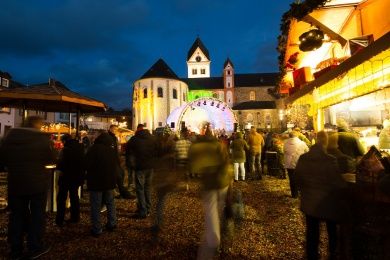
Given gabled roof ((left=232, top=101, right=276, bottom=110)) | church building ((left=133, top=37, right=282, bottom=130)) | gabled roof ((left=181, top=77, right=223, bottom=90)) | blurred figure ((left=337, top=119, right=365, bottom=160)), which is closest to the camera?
blurred figure ((left=337, top=119, right=365, bottom=160))

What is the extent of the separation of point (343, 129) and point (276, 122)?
66798mm

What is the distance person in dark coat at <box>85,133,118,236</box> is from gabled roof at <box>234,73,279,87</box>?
78088mm

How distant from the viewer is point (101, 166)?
17.8ft

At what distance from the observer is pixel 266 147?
45.0ft

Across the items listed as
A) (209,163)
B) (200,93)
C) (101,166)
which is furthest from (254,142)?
(200,93)

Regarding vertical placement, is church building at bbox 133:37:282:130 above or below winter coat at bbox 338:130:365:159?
above

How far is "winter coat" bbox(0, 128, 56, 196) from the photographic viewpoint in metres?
4.31

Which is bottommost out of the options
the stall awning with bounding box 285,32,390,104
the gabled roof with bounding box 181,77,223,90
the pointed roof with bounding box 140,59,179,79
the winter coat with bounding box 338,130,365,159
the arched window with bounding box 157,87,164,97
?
the winter coat with bounding box 338,130,365,159

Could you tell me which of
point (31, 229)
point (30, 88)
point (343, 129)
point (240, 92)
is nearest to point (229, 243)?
point (31, 229)

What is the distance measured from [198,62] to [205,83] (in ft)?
29.6

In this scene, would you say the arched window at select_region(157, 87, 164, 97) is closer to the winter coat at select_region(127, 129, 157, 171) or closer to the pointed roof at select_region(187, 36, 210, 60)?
the pointed roof at select_region(187, 36, 210, 60)

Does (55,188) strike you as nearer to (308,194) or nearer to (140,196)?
(140,196)

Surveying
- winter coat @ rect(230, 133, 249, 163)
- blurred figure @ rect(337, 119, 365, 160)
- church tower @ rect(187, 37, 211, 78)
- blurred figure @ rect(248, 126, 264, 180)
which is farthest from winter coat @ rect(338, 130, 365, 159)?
church tower @ rect(187, 37, 211, 78)

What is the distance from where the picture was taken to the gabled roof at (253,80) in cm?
8175
